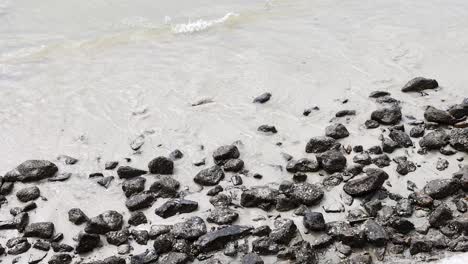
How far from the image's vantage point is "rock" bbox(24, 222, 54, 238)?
4832 millimetres

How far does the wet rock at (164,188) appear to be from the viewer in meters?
5.26

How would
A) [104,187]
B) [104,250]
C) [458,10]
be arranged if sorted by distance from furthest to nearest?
[458,10]
[104,187]
[104,250]

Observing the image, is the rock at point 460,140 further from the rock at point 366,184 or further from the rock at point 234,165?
the rock at point 234,165

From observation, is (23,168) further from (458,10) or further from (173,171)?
(458,10)

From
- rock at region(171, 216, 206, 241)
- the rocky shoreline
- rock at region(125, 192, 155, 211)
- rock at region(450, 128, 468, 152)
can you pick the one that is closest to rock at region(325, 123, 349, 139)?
the rocky shoreline

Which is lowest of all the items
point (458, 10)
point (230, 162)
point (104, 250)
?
point (104, 250)

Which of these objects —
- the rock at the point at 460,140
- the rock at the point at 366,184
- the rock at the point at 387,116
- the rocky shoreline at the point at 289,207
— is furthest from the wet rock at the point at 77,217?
the rock at the point at 460,140

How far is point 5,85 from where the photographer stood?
7512 millimetres

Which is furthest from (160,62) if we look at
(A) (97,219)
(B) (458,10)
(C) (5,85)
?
(B) (458,10)

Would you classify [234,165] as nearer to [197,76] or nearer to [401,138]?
[401,138]

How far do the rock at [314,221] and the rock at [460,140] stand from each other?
1.82 m

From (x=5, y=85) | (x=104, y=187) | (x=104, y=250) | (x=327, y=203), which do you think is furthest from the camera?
(x=5, y=85)

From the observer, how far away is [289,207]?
500 centimetres

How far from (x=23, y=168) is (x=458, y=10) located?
7.31m
